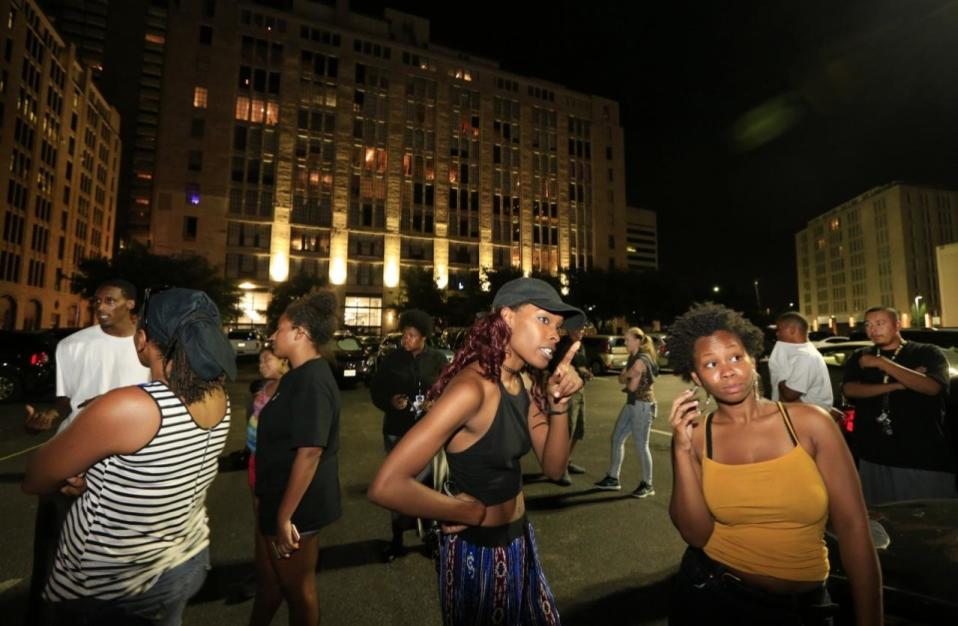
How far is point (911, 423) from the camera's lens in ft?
11.9

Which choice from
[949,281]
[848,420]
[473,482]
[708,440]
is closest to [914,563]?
[708,440]

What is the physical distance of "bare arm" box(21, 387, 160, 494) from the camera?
161 centimetres

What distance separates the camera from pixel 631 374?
5.99 m

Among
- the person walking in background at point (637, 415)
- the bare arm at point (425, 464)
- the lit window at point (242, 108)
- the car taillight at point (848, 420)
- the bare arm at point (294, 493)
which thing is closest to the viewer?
the bare arm at point (425, 464)

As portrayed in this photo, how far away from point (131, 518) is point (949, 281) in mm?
84816

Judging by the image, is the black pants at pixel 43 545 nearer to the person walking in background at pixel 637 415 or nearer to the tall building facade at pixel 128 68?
the person walking in background at pixel 637 415

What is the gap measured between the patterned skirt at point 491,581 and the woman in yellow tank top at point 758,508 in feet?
2.18

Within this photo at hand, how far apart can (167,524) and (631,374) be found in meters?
5.28

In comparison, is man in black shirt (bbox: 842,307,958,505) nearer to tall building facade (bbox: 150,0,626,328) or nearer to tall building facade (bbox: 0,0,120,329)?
tall building facade (bbox: 150,0,626,328)

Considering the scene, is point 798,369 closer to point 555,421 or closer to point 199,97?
point 555,421

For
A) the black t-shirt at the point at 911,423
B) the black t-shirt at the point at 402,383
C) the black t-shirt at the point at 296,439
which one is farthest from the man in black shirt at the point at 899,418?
the black t-shirt at the point at 296,439

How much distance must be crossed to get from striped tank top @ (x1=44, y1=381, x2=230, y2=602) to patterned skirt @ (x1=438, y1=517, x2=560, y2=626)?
3.67 ft

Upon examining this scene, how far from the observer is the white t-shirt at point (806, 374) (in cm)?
487

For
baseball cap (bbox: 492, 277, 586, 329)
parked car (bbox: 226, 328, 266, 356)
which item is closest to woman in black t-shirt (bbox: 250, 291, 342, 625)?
baseball cap (bbox: 492, 277, 586, 329)
